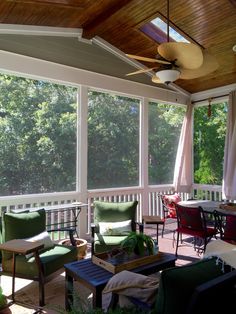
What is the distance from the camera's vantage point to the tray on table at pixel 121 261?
8.46ft

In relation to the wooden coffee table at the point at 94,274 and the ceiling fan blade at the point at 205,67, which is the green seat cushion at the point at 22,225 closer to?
the wooden coffee table at the point at 94,274

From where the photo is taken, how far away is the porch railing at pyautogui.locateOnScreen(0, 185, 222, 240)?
4.44 metres

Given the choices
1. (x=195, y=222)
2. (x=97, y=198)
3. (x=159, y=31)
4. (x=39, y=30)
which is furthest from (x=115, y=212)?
(x=159, y=31)

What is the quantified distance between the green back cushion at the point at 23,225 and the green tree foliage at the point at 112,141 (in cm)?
187

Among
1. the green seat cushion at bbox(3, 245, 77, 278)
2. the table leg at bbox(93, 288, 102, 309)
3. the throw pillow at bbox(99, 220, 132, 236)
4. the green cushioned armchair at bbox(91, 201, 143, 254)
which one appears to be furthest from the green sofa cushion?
the table leg at bbox(93, 288, 102, 309)

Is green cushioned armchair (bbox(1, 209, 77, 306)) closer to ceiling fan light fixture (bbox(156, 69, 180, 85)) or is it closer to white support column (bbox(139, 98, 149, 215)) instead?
ceiling fan light fixture (bbox(156, 69, 180, 85))

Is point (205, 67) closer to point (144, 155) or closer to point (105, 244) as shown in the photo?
point (105, 244)

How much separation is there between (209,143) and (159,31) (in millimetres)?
A: 2868

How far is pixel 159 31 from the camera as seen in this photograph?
5.22 m

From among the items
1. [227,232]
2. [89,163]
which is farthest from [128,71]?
[227,232]

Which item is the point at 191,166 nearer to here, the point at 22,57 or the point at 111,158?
the point at 111,158

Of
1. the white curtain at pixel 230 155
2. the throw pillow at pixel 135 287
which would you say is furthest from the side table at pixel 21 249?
the white curtain at pixel 230 155

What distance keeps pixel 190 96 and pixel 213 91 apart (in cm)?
64

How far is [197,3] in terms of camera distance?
4.26m
